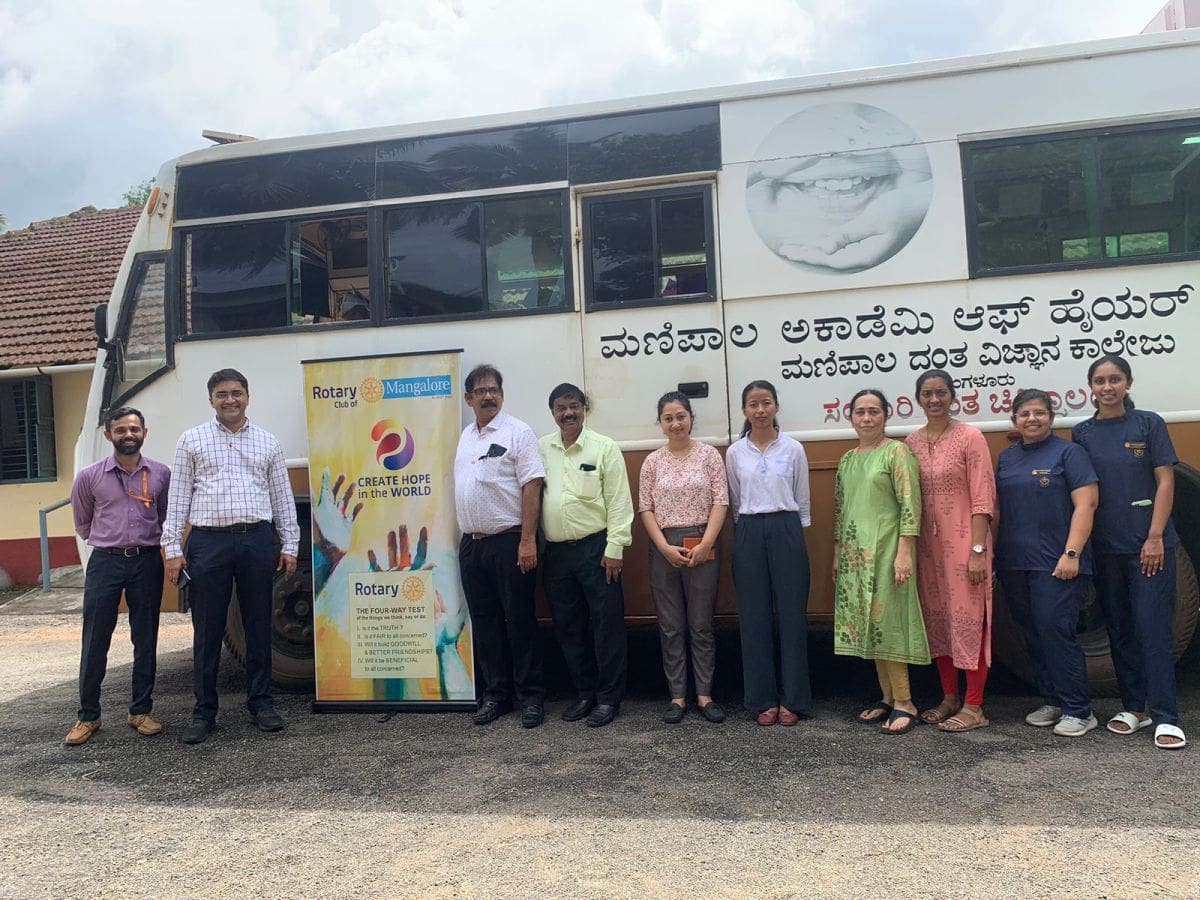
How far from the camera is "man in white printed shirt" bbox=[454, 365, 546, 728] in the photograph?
4.66 m

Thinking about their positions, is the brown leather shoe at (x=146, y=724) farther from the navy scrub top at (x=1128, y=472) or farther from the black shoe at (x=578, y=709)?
the navy scrub top at (x=1128, y=472)

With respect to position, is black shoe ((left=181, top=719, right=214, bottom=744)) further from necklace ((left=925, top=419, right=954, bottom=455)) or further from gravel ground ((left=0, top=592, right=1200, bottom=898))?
necklace ((left=925, top=419, right=954, bottom=455))

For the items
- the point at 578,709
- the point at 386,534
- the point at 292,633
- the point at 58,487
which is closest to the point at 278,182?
the point at 386,534

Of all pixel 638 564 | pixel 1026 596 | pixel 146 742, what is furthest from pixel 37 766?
pixel 1026 596

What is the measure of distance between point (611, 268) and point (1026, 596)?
104 inches

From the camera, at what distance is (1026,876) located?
2881 mm

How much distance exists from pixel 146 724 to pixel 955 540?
13.9 ft

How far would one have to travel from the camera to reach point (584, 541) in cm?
468

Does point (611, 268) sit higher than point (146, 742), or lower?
higher

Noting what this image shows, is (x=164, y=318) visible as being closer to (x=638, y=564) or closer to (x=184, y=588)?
(x=184, y=588)

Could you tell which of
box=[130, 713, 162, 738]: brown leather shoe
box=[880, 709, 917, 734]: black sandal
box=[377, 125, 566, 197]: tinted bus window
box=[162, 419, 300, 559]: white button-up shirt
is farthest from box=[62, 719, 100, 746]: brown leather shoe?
box=[880, 709, 917, 734]: black sandal

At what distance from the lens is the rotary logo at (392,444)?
5.00 metres

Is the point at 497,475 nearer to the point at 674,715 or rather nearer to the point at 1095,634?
the point at 674,715

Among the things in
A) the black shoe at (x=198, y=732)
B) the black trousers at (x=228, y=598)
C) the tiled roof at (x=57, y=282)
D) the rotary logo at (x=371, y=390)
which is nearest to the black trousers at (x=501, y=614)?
the rotary logo at (x=371, y=390)
